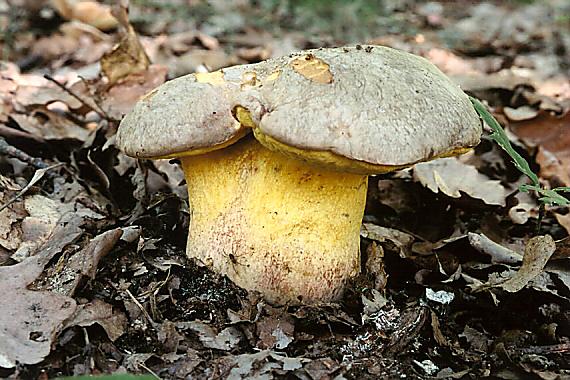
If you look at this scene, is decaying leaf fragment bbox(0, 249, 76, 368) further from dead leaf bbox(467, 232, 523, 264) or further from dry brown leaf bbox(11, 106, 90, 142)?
dead leaf bbox(467, 232, 523, 264)

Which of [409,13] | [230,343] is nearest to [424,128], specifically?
[230,343]

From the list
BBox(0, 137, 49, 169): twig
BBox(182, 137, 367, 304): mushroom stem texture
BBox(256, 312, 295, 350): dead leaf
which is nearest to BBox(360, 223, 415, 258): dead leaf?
BBox(182, 137, 367, 304): mushroom stem texture

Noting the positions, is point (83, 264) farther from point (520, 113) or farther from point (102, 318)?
point (520, 113)

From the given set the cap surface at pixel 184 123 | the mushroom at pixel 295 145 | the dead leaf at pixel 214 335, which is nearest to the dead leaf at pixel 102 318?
the dead leaf at pixel 214 335

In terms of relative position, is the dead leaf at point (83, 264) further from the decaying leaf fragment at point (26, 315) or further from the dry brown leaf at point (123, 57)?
the dry brown leaf at point (123, 57)

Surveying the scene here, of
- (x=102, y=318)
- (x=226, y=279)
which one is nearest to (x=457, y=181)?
(x=226, y=279)

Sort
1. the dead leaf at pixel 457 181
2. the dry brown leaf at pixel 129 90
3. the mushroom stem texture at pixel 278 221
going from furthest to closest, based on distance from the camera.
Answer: the dry brown leaf at pixel 129 90 → the dead leaf at pixel 457 181 → the mushroom stem texture at pixel 278 221
